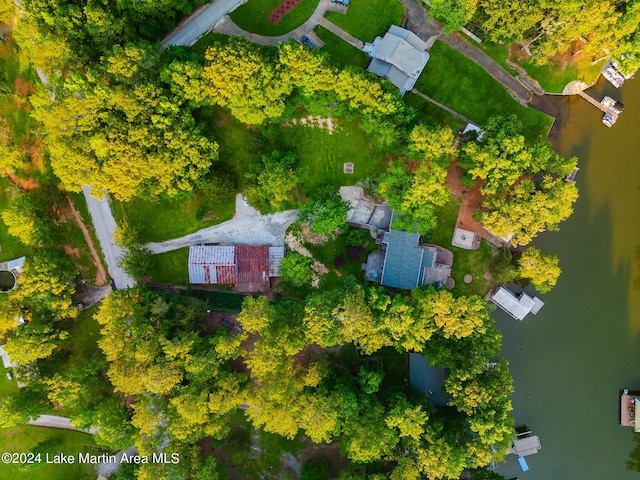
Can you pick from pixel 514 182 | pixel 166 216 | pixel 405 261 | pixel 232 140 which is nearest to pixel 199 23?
pixel 232 140

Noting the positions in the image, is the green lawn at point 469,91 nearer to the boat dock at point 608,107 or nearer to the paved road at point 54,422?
the boat dock at point 608,107

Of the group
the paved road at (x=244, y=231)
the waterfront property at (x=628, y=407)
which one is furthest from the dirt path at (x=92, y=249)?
the waterfront property at (x=628, y=407)

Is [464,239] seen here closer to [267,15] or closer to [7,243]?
[267,15]

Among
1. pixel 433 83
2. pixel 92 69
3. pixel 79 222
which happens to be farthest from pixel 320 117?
pixel 79 222

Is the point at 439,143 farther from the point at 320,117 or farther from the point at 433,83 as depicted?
the point at 320,117

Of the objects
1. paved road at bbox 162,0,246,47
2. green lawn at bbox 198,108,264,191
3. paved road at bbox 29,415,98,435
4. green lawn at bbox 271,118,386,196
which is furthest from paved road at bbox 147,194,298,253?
paved road at bbox 29,415,98,435

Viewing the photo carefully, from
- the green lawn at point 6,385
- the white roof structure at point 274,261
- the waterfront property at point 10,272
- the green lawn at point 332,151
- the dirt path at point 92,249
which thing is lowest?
the green lawn at point 6,385
